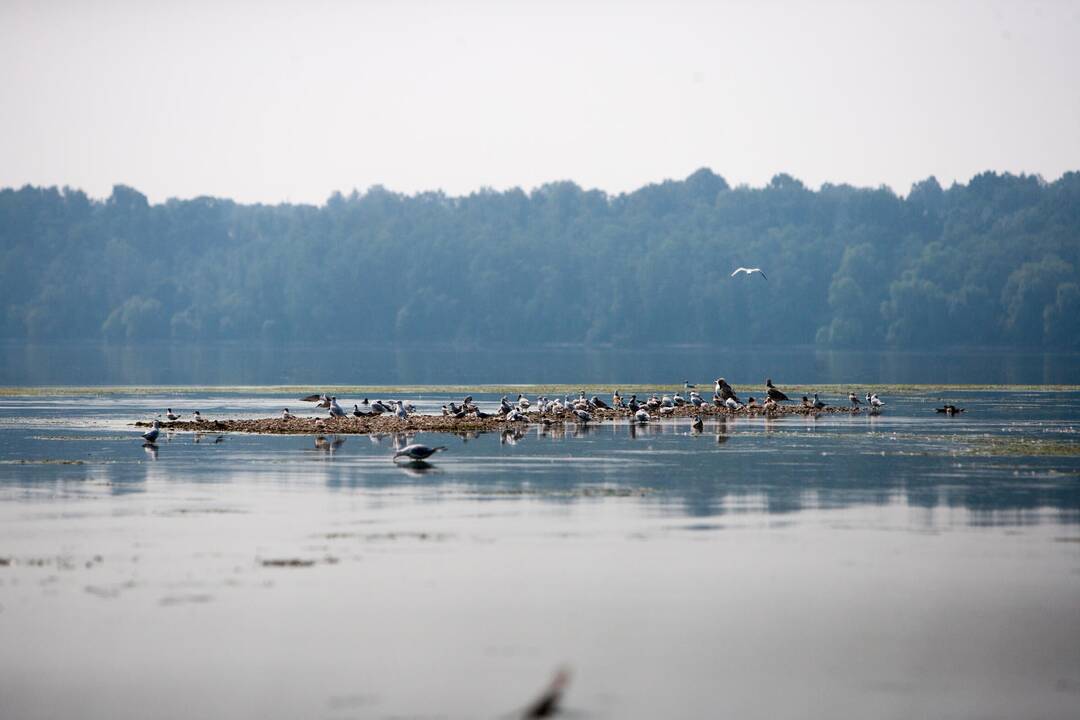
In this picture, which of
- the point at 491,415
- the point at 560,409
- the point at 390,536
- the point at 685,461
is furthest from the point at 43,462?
the point at 560,409

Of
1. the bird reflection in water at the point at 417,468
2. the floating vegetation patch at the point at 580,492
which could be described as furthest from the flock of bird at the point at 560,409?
the floating vegetation patch at the point at 580,492

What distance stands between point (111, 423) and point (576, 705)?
1581 inches

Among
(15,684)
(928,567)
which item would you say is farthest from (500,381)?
(15,684)

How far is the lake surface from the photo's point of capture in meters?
18.1

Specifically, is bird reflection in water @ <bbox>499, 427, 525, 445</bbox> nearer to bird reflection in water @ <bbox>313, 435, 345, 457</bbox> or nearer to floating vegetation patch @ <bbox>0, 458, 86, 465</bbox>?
bird reflection in water @ <bbox>313, 435, 345, 457</bbox>

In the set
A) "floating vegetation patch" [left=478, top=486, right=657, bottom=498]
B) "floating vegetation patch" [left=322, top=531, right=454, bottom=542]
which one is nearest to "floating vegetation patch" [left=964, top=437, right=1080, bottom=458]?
"floating vegetation patch" [left=478, top=486, right=657, bottom=498]

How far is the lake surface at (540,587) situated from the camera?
59.4 ft

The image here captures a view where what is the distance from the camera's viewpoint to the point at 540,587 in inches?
908

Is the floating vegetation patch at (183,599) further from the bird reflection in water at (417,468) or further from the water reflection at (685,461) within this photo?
the bird reflection in water at (417,468)

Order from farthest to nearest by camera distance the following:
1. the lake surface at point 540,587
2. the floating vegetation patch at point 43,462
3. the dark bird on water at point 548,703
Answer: the floating vegetation patch at point 43,462
the lake surface at point 540,587
the dark bird on water at point 548,703

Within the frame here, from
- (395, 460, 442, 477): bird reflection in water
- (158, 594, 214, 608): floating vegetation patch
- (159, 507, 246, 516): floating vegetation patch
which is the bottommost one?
(158, 594, 214, 608): floating vegetation patch

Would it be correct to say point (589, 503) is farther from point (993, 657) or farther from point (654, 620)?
point (993, 657)

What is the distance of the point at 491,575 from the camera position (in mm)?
23922

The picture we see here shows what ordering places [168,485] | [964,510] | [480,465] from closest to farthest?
[964,510] < [168,485] < [480,465]
